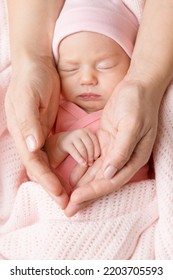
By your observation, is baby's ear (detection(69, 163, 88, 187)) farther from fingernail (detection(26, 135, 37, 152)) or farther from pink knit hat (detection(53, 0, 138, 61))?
pink knit hat (detection(53, 0, 138, 61))

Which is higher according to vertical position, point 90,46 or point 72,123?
point 90,46

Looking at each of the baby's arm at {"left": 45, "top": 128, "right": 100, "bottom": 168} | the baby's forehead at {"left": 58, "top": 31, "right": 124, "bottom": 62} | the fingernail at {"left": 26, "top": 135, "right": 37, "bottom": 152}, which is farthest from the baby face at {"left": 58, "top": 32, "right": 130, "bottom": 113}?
the fingernail at {"left": 26, "top": 135, "right": 37, "bottom": 152}

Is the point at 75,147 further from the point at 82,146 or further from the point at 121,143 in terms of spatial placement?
the point at 121,143

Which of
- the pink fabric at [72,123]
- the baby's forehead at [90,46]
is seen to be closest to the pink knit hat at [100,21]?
the baby's forehead at [90,46]

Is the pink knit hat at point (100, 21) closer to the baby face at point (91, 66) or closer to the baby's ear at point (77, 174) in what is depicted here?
the baby face at point (91, 66)

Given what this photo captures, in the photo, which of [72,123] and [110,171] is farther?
[72,123]

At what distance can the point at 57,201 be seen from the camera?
3.65ft

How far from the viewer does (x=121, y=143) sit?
42.3 inches

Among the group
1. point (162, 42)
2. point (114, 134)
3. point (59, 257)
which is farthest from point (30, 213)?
point (162, 42)

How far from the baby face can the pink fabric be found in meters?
0.03

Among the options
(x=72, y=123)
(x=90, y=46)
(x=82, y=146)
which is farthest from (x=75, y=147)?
(x=90, y=46)

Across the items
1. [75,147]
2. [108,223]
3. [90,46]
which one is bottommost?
[108,223]

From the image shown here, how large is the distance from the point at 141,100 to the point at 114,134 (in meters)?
0.09

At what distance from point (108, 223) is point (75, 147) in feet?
0.54
